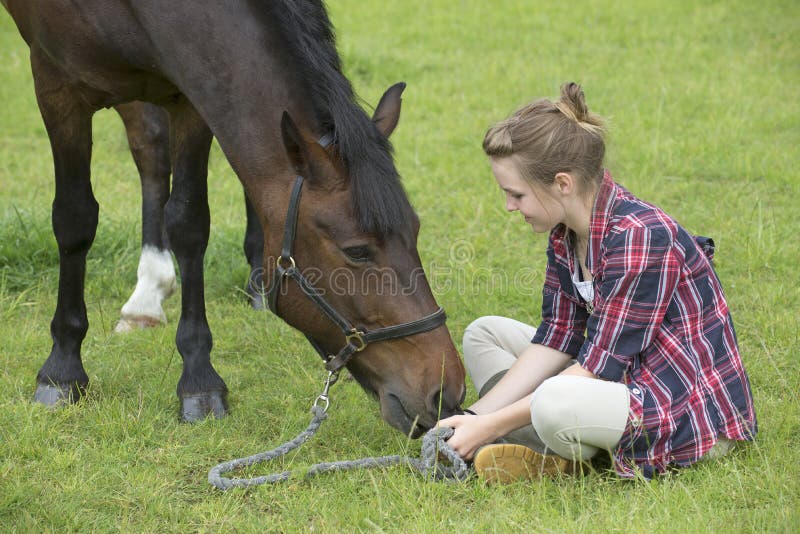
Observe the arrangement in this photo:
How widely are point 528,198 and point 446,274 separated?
2030 millimetres

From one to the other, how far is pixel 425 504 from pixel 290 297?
777mm

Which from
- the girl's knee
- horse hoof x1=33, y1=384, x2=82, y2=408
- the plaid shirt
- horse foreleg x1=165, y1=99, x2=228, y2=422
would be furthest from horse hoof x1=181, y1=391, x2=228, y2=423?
the plaid shirt

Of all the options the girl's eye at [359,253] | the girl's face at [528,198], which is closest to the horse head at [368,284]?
the girl's eye at [359,253]

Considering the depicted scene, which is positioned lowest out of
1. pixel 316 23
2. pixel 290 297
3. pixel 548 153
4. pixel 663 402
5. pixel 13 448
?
pixel 13 448

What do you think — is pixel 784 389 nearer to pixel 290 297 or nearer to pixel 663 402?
pixel 663 402

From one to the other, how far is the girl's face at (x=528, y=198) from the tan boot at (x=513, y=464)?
675 mm

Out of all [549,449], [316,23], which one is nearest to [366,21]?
[316,23]

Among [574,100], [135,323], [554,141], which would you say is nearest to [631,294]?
[554,141]

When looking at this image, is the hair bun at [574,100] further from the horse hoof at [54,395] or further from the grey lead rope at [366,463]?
the horse hoof at [54,395]

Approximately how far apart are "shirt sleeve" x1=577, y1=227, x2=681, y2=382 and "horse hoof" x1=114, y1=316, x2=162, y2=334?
2482mm

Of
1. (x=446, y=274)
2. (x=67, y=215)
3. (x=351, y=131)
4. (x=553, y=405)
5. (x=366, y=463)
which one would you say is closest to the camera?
(x=553, y=405)

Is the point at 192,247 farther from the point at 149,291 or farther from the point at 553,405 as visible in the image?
the point at 553,405

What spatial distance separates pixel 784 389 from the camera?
11.2 feet

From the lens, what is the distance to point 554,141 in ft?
8.97
